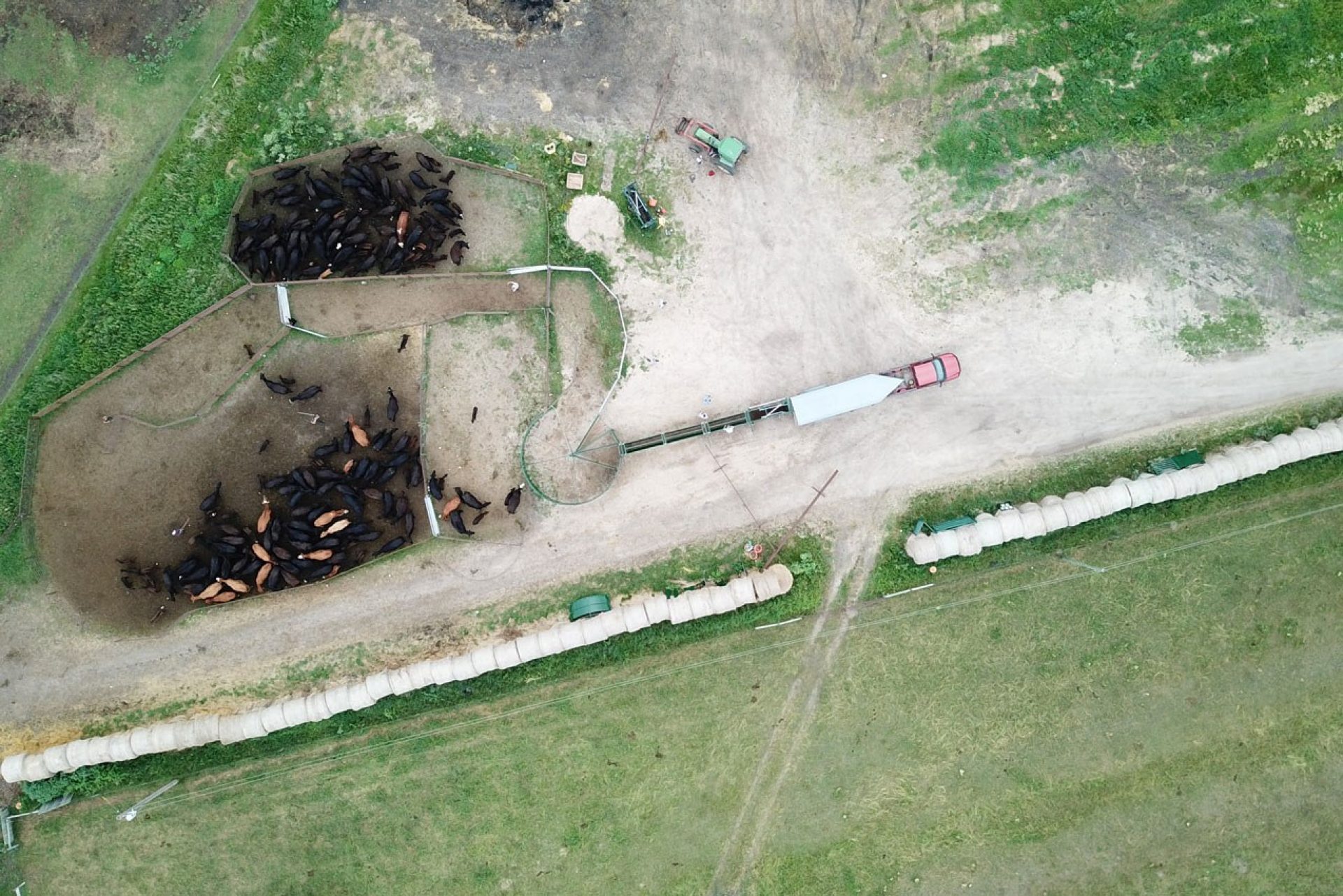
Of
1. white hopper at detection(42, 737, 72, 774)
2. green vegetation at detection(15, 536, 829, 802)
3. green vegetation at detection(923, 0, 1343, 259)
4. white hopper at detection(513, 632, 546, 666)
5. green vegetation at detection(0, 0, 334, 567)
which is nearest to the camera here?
white hopper at detection(42, 737, 72, 774)

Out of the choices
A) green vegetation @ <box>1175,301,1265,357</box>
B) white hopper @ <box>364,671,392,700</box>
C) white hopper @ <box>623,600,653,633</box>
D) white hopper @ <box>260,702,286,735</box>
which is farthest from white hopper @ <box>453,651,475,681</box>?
green vegetation @ <box>1175,301,1265,357</box>

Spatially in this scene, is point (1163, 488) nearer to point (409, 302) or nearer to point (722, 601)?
point (722, 601)

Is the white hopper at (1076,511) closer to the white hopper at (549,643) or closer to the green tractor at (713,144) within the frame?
the green tractor at (713,144)

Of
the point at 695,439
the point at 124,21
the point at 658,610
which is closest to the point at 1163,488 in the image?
the point at 695,439

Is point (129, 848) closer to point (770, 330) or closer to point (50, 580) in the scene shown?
point (50, 580)

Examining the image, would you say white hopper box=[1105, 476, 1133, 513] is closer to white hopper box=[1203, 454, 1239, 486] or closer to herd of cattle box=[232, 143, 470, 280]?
white hopper box=[1203, 454, 1239, 486]
